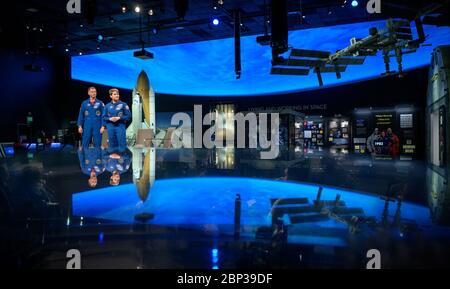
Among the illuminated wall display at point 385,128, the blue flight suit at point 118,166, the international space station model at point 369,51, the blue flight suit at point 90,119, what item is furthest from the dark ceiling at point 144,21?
the blue flight suit at point 118,166

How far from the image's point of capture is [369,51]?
798cm

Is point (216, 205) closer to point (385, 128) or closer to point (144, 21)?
point (144, 21)

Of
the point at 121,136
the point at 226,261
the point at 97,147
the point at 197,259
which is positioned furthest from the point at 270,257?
the point at 97,147

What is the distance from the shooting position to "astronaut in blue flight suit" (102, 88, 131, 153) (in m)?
8.28

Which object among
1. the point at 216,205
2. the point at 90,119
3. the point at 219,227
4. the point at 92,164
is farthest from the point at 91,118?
the point at 219,227

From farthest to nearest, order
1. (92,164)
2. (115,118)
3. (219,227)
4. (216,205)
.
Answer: (115,118) < (92,164) < (216,205) < (219,227)

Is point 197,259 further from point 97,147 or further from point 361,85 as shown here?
point 361,85

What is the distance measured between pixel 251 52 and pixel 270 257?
69.7 ft

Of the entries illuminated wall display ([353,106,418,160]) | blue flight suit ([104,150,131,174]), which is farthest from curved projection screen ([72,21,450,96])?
blue flight suit ([104,150,131,174])

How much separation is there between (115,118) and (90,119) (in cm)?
73

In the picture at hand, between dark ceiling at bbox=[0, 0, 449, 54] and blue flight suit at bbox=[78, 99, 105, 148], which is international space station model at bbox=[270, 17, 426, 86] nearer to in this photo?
dark ceiling at bbox=[0, 0, 449, 54]

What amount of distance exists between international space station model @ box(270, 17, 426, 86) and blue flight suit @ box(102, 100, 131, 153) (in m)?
4.17

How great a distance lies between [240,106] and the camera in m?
19.4

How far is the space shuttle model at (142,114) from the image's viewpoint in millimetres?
16297
